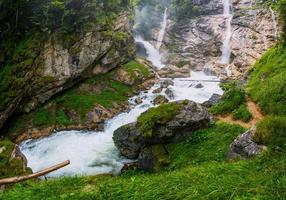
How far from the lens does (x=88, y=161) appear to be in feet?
73.9

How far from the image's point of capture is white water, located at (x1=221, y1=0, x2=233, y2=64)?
49.8 m

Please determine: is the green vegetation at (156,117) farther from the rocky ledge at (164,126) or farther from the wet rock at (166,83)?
the wet rock at (166,83)

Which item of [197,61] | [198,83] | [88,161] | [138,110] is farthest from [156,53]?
[88,161]

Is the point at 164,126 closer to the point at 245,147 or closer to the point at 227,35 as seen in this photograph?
the point at 245,147

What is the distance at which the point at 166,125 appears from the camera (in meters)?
19.1

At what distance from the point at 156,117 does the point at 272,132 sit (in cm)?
764

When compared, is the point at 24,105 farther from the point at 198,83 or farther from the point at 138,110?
the point at 198,83

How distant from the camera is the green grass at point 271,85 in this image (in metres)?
22.0

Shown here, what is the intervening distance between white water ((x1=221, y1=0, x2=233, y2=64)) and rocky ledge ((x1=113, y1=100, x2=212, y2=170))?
30833 mm

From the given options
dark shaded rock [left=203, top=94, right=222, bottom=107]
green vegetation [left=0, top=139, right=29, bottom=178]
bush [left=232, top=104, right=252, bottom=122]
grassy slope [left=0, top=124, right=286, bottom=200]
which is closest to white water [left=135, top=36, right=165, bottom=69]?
dark shaded rock [left=203, top=94, right=222, bottom=107]

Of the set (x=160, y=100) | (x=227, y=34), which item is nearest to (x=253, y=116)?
(x=160, y=100)

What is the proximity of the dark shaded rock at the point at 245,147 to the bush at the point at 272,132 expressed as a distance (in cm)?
32

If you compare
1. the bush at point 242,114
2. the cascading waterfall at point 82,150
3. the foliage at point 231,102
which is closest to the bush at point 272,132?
the bush at point 242,114

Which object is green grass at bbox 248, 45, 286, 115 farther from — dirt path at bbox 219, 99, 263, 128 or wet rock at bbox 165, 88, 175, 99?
wet rock at bbox 165, 88, 175, 99
